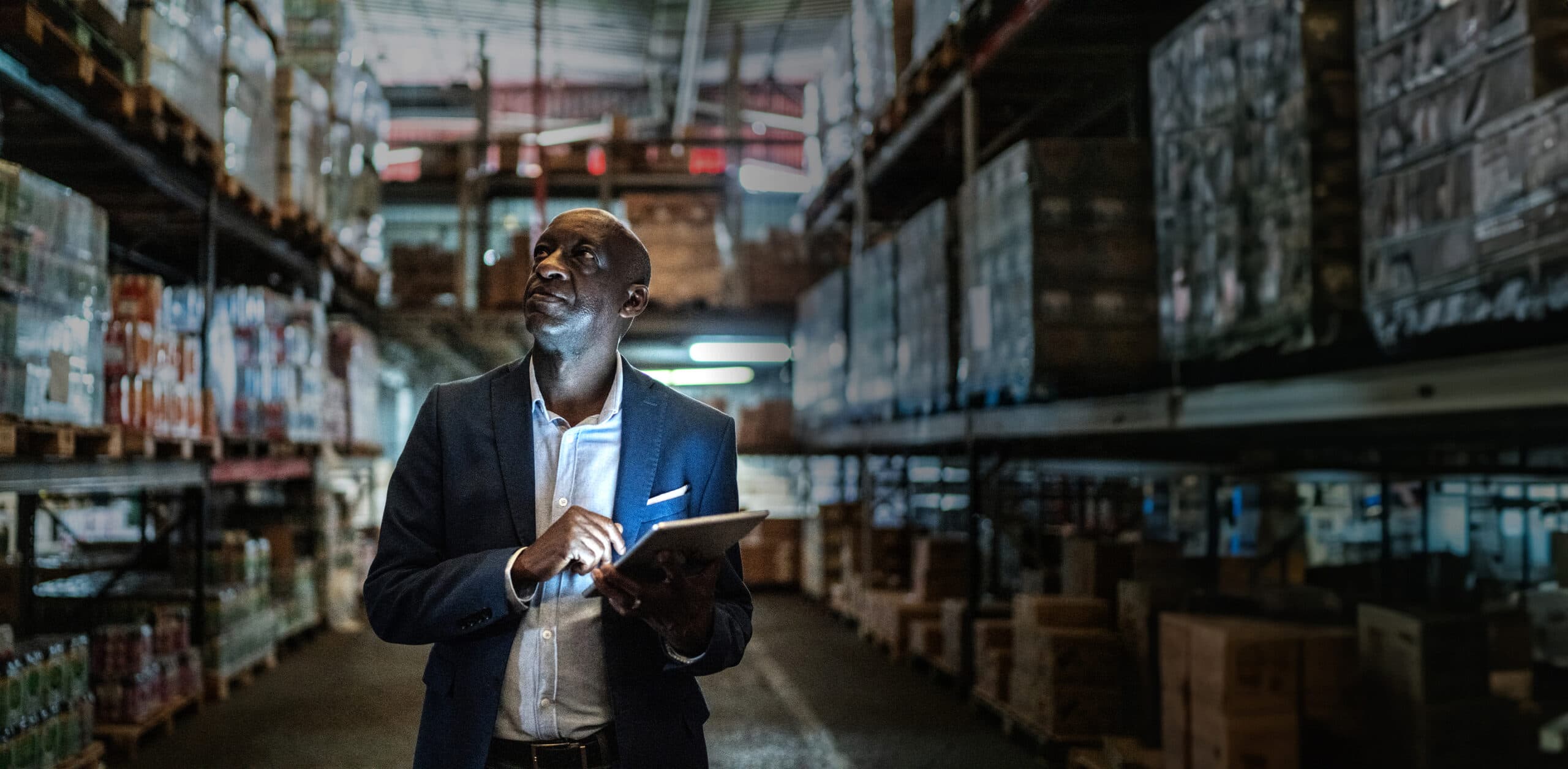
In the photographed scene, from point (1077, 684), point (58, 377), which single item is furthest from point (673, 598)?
point (1077, 684)

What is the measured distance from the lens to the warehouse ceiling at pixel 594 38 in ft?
56.1

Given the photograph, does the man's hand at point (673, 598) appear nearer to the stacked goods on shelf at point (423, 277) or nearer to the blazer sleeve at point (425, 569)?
the blazer sleeve at point (425, 569)

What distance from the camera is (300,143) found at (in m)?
8.38

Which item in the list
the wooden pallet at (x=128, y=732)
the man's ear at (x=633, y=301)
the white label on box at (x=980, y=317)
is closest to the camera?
the man's ear at (x=633, y=301)

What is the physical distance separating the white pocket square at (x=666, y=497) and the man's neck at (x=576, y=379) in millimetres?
191

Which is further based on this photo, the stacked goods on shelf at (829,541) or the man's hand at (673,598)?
the stacked goods on shelf at (829,541)

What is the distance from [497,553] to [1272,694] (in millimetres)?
3040

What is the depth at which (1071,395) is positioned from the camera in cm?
551

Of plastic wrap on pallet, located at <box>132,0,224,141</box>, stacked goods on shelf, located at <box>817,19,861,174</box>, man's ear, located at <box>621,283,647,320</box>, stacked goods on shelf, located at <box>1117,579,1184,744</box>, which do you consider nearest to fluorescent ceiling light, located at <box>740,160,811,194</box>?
stacked goods on shelf, located at <box>817,19,861,174</box>

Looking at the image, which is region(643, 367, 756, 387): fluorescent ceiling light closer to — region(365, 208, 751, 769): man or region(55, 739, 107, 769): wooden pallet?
region(55, 739, 107, 769): wooden pallet

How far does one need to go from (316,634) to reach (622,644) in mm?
8883

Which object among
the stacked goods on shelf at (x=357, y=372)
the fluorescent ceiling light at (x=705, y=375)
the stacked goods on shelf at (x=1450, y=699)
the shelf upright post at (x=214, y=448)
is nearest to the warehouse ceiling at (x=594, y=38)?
the fluorescent ceiling light at (x=705, y=375)

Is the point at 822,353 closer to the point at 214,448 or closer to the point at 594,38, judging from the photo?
the point at 214,448

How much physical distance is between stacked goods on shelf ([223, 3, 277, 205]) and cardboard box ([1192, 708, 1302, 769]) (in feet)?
19.7
